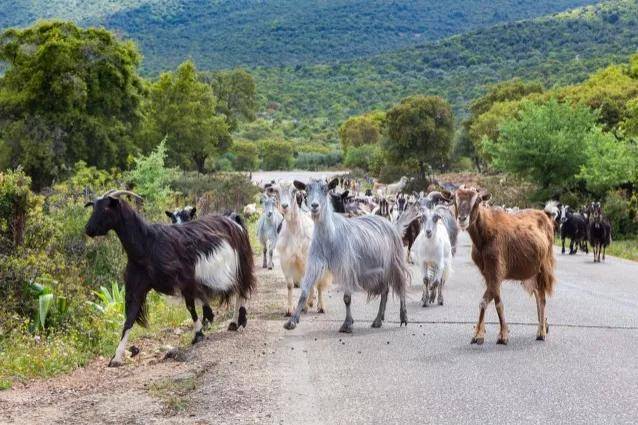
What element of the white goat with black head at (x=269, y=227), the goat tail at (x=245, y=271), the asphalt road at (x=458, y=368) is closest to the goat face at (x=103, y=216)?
the goat tail at (x=245, y=271)

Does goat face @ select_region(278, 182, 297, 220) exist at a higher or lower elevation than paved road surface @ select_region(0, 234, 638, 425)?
higher

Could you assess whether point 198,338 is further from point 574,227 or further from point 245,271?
point 574,227

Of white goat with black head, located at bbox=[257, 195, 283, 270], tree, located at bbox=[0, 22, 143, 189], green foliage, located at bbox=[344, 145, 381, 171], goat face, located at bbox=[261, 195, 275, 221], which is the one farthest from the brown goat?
green foliage, located at bbox=[344, 145, 381, 171]

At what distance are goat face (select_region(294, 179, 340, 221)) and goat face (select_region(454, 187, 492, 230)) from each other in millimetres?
1877

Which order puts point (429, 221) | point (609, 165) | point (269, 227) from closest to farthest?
point (429, 221) → point (269, 227) → point (609, 165)

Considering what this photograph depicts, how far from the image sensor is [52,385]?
9.74 metres

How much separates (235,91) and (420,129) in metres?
38.2

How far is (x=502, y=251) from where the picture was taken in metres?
11.4

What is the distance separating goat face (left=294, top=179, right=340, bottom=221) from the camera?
40.6 ft

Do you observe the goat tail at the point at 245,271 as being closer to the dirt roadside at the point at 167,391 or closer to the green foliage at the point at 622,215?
the dirt roadside at the point at 167,391

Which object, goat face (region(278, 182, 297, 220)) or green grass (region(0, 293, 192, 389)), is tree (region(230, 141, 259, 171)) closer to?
goat face (region(278, 182, 297, 220))

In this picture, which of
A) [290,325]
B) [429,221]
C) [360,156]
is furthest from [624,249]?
[360,156]

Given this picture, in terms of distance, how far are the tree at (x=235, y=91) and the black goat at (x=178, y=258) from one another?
Answer: 9442 cm

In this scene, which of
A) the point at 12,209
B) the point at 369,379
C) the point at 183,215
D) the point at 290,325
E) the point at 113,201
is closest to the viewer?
the point at 369,379
